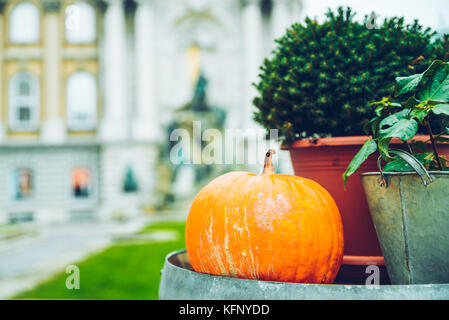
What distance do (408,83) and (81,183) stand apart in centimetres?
1863

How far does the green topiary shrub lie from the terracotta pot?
0.15m

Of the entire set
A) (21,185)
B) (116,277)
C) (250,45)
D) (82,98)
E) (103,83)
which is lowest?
(116,277)

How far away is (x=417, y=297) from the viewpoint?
1031 mm

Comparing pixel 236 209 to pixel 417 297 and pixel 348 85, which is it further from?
pixel 348 85

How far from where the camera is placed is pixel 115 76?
18.0m

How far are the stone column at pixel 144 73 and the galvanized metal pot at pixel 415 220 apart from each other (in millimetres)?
17068

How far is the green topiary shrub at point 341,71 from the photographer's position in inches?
67.0

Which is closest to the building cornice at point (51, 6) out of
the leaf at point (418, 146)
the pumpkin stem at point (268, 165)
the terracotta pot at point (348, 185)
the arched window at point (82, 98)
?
the arched window at point (82, 98)

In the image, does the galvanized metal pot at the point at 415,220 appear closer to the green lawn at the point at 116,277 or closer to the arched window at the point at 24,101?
the green lawn at the point at 116,277

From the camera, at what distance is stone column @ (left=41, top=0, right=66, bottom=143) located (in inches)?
722

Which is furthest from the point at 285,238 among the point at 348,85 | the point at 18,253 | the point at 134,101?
the point at 134,101

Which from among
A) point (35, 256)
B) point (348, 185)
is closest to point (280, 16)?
point (35, 256)

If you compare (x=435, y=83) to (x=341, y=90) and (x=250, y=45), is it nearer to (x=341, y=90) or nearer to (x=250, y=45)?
(x=341, y=90)

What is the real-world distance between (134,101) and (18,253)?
10949 millimetres
